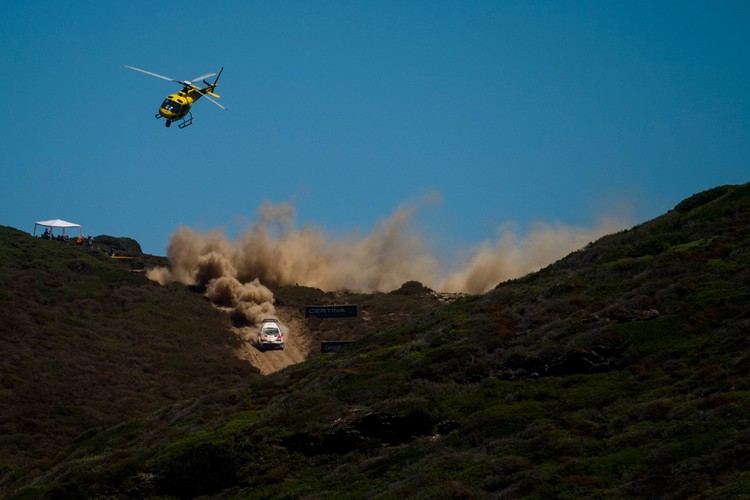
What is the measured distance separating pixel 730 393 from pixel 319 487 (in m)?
12.2

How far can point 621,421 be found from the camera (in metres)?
30.4

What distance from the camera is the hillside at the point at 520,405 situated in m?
27.8

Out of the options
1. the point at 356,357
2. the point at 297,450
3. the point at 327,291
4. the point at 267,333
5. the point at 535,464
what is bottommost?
the point at 535,464

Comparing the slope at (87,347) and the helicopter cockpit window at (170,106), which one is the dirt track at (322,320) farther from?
the helicopter cockpit window at (170,106)

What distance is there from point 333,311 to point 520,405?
3726cm

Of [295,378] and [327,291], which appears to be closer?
[295,378]

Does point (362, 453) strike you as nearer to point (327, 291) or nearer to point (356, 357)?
point (356, 357)

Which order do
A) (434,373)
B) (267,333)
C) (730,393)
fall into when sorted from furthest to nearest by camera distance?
(267,333), (434,373), (730,393)

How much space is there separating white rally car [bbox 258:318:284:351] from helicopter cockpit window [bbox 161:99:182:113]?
23.1 metres

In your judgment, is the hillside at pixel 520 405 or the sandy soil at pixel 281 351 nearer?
the hillside at pixel 520 405

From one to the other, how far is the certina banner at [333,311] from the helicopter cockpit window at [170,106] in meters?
17.0

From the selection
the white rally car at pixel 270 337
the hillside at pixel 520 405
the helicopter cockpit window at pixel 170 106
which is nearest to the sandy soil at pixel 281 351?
the white rally car at pixel 270 337

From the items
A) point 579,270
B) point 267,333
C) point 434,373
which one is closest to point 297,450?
point 434,373

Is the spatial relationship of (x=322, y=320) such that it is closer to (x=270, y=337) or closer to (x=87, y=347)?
(x=270, y=337)
